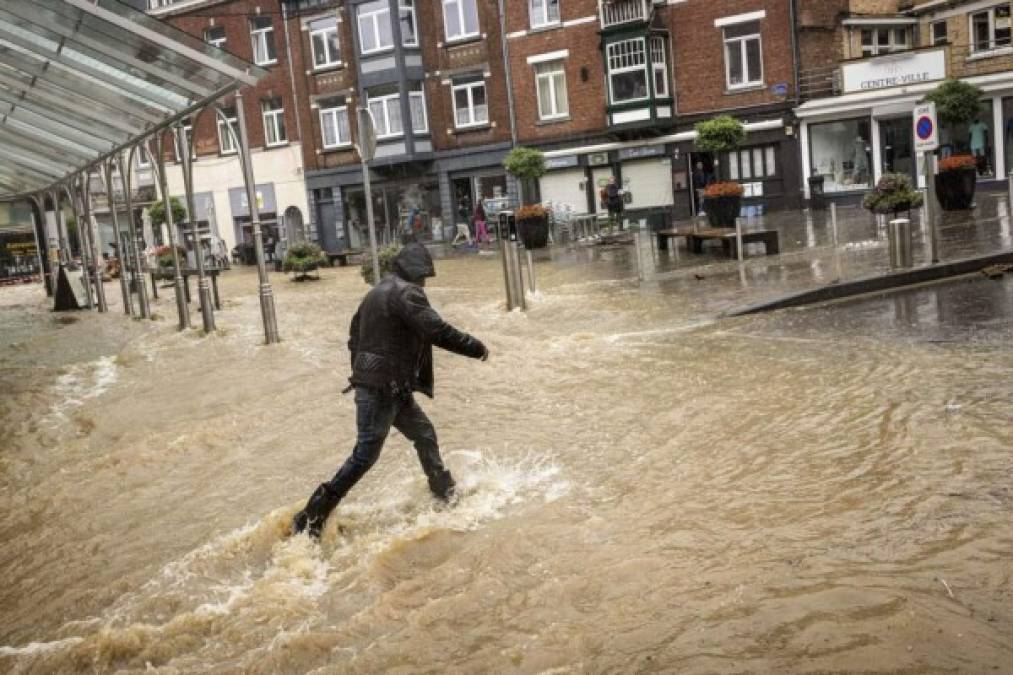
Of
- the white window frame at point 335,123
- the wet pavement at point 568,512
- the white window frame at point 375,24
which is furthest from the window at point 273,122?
the wet pavement at point 568,512

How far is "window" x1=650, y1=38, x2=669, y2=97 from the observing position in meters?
32.8

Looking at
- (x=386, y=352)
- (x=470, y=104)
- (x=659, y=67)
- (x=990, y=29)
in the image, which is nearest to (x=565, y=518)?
(x=386, y=352)

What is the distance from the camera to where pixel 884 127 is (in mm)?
31125

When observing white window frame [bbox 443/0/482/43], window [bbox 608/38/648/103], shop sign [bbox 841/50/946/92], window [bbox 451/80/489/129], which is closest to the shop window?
shop sign [bbox 841/50/946/92]

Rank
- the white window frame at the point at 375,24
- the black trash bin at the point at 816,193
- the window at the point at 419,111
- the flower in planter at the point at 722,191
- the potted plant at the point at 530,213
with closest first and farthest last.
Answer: the flower in planter at the point at 722,191, the potted plant at the point at 530,213, the black trash bin at the point at 816,193, the white window frame at the point at 375,24, the window at the point at 419,111

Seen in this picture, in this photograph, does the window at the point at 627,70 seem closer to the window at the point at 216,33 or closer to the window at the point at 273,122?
Answer: the window at the point at 273,122

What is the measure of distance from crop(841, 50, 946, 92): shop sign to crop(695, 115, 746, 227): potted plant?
8540 millimetres

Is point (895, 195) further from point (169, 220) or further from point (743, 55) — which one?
point (743, 55)

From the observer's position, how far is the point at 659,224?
92.3 feet

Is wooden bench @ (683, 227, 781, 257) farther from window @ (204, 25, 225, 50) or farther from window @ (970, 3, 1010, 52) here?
window @ (204, 25, 225, 50)

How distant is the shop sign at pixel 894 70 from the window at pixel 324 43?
1918 cm

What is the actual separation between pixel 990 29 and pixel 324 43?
23.9m

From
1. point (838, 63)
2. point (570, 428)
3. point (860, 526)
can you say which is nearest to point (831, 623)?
point (860, 526)

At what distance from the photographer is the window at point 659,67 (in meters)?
32.8
